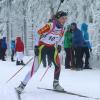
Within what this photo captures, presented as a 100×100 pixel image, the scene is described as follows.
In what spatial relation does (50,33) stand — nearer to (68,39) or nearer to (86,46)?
(68,39)

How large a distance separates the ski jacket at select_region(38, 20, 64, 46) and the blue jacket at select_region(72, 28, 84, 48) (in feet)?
19.9

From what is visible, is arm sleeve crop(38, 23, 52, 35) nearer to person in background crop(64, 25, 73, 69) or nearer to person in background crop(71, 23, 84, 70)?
person in background crop(71, 23, 84, 70)

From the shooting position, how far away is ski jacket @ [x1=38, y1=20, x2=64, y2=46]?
9.81 m

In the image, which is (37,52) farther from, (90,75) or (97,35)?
(97,35)

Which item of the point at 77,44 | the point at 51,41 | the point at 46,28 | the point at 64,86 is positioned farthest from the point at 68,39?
the point at 46,28

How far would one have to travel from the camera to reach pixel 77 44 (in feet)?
53.5

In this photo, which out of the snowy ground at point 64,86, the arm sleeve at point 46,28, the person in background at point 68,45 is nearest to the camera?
the snowy ground at point 64,86

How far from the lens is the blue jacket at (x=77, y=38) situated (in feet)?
52.8

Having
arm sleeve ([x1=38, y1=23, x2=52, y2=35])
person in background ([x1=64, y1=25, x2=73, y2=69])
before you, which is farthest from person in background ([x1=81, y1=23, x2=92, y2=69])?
arm sleeve ([x1=38, y1=23, x2=52, y2=35])

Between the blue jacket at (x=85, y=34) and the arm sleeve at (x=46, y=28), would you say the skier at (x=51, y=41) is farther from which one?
the blue jacket at (x=85, y=34)

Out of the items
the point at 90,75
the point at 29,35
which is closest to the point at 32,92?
the point at 90,75

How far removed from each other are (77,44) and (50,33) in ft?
21.2

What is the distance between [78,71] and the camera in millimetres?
15781

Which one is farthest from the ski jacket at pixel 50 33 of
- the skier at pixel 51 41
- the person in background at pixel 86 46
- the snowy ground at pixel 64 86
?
the person in background at pixel 86 46
